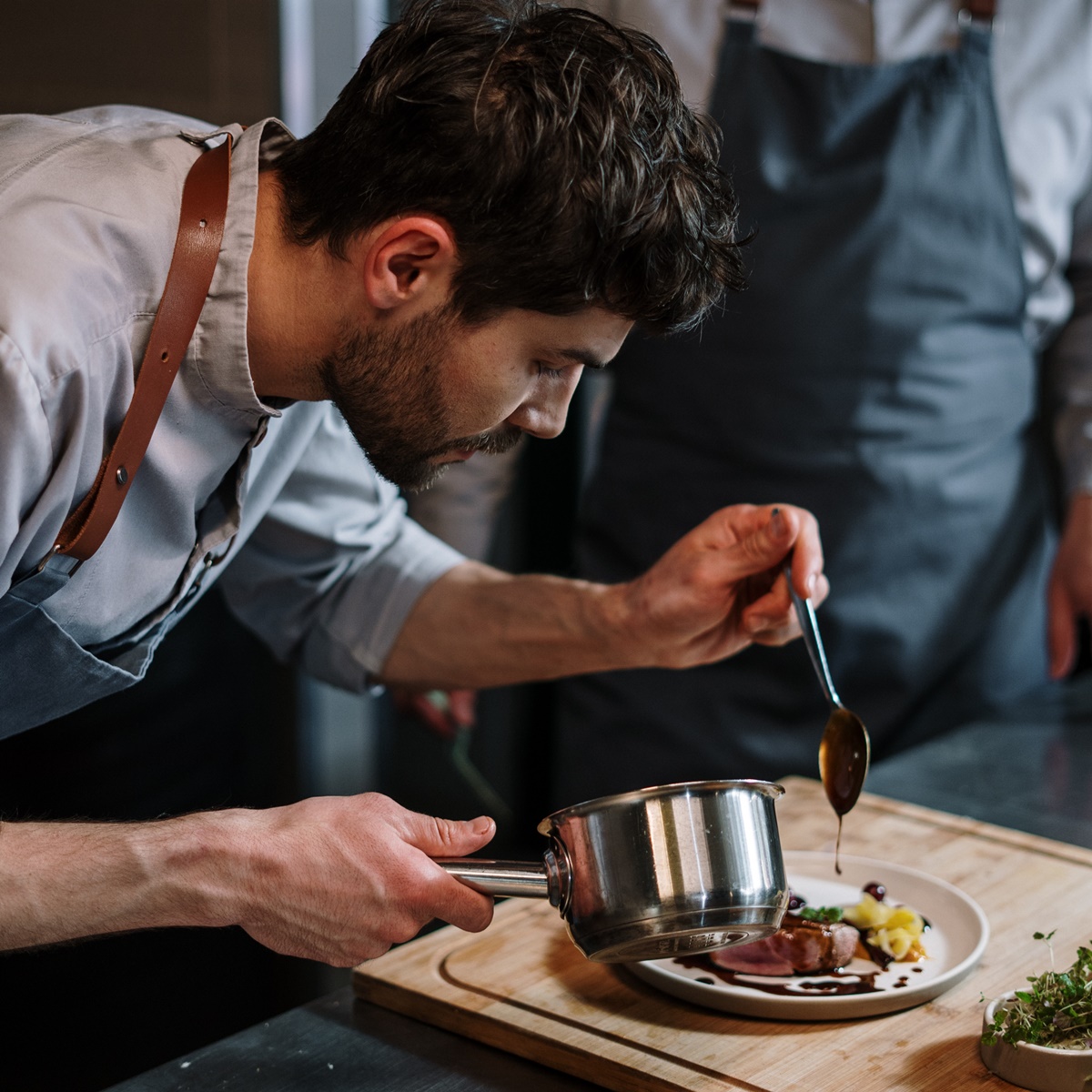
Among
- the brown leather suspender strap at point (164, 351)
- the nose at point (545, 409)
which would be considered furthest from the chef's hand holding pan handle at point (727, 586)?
the brown leather suspender strap at point (164, 351)

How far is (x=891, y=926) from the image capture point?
3.95 ft

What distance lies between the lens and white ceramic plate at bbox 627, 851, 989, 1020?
3.51ft

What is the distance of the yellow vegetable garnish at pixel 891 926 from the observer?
3.86ft

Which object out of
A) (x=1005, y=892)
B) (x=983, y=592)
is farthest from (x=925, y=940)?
(x=983, y=592)

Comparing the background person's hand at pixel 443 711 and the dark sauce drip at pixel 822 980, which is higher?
the dark sauce drip at pixel 822 980

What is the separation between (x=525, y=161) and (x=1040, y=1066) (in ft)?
2.60

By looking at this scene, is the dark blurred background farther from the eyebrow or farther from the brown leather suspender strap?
the eyebrow

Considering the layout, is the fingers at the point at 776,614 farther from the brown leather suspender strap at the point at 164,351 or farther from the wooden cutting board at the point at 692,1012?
the brown leather suspender strap at the point at 164,351

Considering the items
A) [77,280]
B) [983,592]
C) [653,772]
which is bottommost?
[653,772]

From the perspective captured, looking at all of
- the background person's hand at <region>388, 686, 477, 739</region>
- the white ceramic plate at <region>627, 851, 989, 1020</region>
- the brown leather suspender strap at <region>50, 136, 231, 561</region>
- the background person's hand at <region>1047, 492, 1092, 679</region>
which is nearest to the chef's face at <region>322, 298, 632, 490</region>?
the brown leather suspender strap at <region>50, 136, 231, 561</region>

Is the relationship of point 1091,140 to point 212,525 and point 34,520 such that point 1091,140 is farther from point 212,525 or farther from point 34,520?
point 34,520

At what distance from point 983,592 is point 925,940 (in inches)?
42.5

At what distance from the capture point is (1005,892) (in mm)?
1317

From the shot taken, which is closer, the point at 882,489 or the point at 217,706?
the point at 882,489
